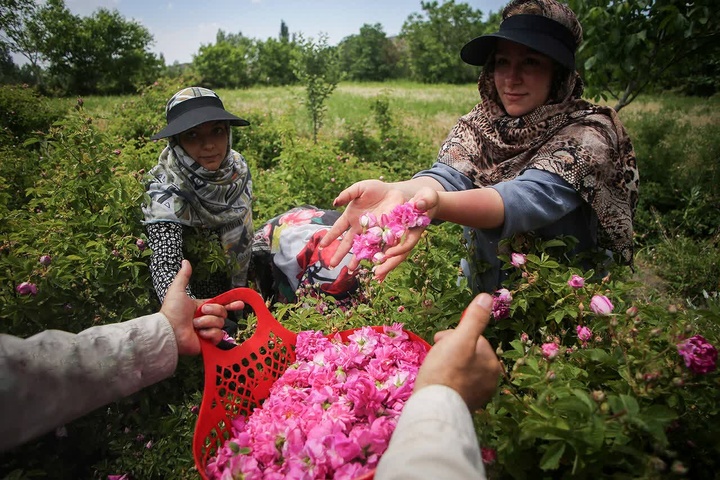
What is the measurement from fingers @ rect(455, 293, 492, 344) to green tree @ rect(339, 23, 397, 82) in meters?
46.7

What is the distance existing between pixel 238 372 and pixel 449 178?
3.69ft

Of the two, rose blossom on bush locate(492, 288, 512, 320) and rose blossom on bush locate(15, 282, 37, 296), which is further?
rose blossom on bush locate(15, 282, 37, 296)

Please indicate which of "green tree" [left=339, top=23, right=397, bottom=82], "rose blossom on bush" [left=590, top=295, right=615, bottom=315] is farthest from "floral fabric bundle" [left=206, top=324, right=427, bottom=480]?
"green tree" [left=339, top=23, right=397, bottom=82]

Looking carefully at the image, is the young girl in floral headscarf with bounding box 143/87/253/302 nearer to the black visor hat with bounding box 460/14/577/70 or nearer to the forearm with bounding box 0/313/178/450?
the forearm with bounding box 0/313/178/450

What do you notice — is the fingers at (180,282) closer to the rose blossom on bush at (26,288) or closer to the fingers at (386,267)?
the rose blossom on bush at (26,288)

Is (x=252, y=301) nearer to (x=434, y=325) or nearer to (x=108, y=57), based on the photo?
(x=434, y=325)

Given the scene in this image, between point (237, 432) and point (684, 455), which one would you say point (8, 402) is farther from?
point (684, 455)

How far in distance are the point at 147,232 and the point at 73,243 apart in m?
0.35

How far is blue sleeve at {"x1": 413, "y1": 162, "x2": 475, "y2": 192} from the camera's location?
1.71 metres

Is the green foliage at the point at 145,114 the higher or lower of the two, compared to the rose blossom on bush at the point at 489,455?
higher

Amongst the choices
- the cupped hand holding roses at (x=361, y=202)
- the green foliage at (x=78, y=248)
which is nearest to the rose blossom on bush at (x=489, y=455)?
the cupped hand holding roses at (x=361, y=202)

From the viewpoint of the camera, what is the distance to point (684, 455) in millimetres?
888

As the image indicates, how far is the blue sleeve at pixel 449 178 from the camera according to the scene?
1.71 metres

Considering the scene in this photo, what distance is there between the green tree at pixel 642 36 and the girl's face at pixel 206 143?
3.55 metres
